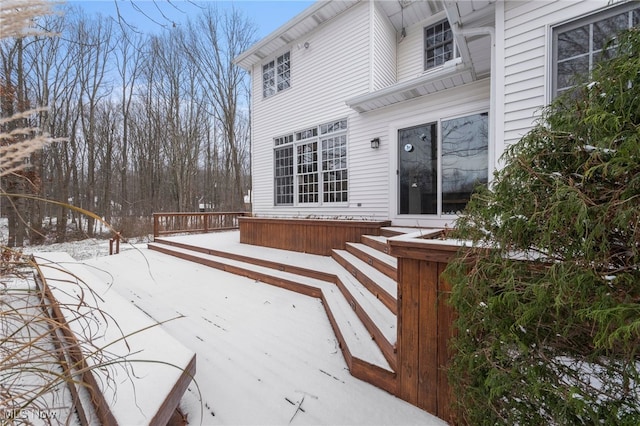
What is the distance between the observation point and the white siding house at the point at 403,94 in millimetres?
3084

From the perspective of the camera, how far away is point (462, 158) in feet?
15.8

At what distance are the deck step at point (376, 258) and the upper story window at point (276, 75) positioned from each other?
5691 millimetres

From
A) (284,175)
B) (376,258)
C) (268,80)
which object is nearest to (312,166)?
(284,175)

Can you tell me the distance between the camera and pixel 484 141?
179 inches

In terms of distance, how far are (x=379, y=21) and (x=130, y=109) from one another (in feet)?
50.1

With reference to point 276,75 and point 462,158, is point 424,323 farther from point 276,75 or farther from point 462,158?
point 276,75

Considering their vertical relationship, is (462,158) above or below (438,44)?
below

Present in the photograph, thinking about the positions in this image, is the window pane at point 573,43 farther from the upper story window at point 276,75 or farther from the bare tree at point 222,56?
the bare tree at point 222,56

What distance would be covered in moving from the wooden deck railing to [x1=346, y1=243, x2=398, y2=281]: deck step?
628 centimetres

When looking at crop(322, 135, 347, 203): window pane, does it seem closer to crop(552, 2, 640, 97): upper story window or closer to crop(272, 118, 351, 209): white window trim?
crop(272, 118, 351, 209): white window trim

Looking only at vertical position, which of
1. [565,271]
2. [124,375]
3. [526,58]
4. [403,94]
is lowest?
[124,375]

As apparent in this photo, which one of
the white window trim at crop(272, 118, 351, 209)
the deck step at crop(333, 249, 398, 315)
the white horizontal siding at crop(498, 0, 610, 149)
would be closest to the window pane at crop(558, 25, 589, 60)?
the white horizontal siding at crop(498, 0, 610, 149)

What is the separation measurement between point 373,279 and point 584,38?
11.0 ft

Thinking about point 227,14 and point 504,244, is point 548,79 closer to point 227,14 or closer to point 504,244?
point 504,244
